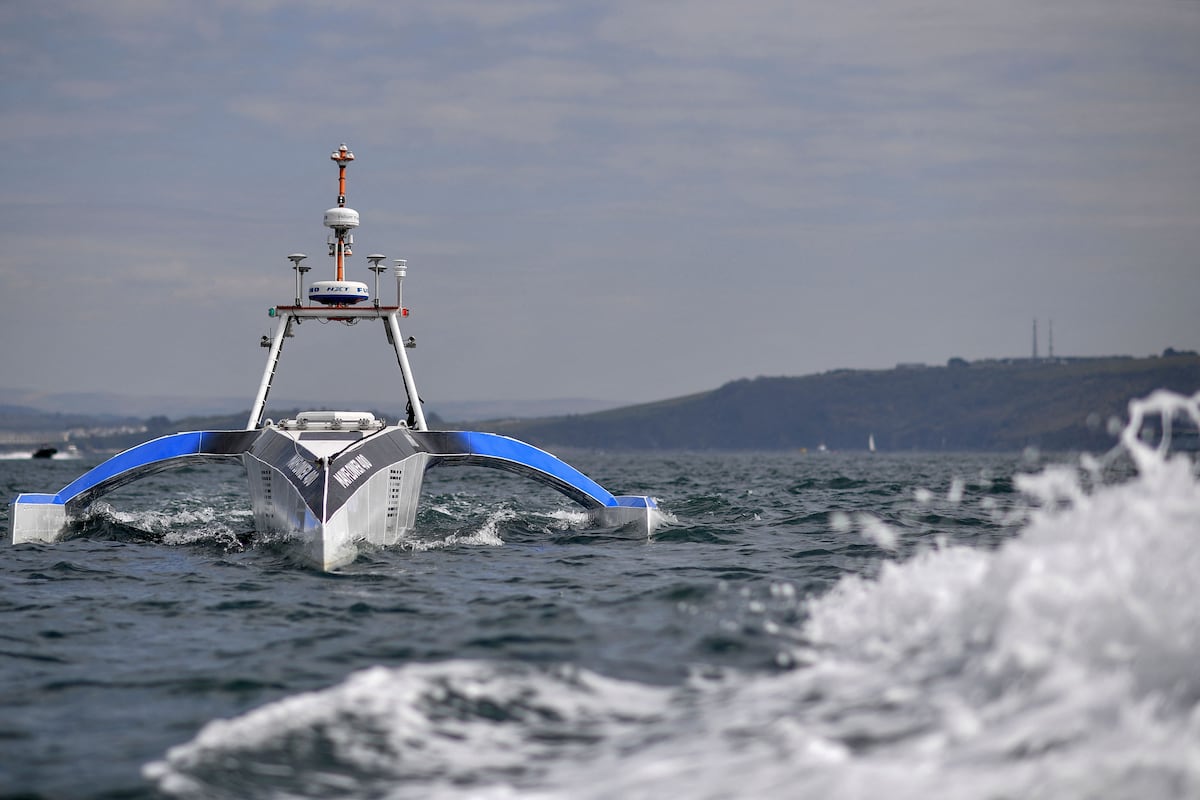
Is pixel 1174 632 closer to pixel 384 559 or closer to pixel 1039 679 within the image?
pixel 1039 679

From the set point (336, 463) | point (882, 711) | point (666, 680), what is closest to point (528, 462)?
point (336, 463)

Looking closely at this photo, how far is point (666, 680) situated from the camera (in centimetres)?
675

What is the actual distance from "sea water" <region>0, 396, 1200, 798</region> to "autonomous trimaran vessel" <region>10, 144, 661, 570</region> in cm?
207

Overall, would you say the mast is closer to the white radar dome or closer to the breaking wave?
the white radar dome

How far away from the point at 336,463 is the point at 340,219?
621 cm

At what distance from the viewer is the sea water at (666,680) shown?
5.09 metres

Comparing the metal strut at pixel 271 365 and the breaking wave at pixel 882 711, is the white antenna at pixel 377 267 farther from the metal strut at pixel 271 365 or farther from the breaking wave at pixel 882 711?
the breaking wave at pixel 882 711

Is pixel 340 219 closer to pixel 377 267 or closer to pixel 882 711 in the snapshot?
pixel 377 267

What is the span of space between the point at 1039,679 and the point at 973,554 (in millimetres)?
2584

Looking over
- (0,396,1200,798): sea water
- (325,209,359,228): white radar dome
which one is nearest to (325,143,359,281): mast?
(325,209,359,228): white radar dome

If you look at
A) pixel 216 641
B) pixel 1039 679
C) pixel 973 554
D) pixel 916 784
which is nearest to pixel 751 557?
pixel 973 554

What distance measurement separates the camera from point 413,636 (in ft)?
27.1

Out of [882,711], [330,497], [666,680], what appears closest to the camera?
[882,711]

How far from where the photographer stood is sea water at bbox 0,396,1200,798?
509 centimetres
